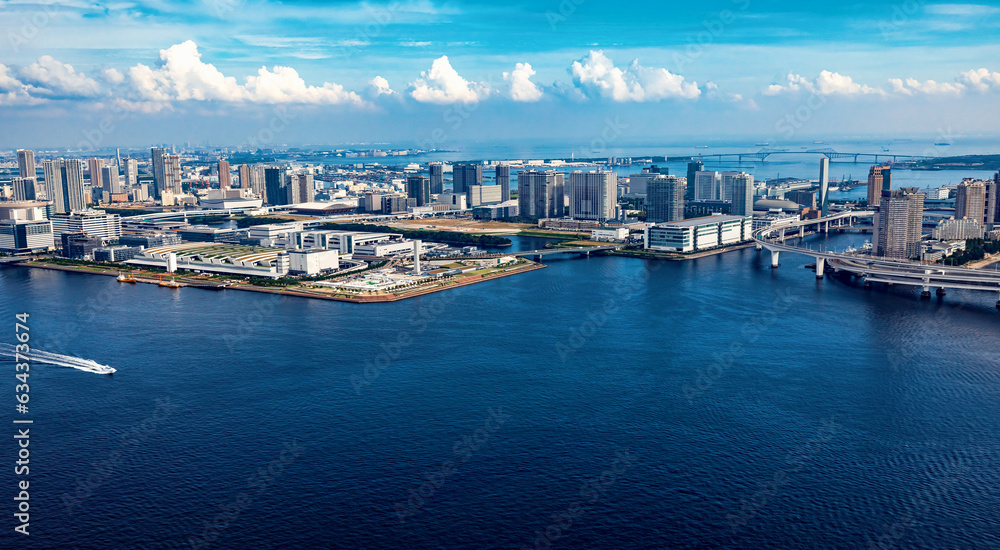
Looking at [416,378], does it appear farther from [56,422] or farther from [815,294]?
[815,294]

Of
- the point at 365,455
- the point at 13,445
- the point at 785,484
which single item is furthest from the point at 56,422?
the point at 785,484

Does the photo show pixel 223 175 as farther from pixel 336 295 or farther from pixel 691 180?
pixel 336 295

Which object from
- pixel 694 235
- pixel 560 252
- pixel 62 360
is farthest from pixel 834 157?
pixel 62 360

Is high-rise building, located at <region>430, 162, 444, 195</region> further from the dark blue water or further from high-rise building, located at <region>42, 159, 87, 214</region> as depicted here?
the dark blue water

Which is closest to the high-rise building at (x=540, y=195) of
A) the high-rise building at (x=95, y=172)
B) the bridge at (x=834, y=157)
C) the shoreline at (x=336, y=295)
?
the shoreline at (x=336, y=295)

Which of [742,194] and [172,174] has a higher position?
[172,174]

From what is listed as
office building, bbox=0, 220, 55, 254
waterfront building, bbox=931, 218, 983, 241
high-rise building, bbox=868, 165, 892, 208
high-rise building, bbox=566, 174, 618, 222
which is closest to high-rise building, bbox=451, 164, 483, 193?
high-rise building, bbox=566, 174, 618, 222

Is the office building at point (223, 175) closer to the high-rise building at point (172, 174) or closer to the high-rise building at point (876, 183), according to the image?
the high-rise building at point (172, 174)
